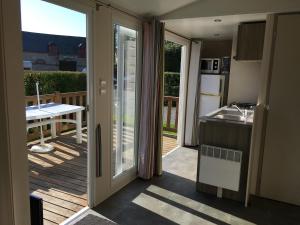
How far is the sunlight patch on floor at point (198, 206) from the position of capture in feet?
8.38

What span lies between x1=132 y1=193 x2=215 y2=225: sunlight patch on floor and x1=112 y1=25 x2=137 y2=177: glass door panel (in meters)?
0.48

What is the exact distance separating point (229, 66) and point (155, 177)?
2.41 meters

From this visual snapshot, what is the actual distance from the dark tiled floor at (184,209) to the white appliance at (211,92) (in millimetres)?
1898

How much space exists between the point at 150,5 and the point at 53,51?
1.40 metres

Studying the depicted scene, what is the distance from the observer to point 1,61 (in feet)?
4.94

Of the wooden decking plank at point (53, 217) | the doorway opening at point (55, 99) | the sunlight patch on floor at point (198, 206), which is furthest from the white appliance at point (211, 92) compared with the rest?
the wooden decking plank at point (53, 217)

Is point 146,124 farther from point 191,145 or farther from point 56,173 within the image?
point 191,145

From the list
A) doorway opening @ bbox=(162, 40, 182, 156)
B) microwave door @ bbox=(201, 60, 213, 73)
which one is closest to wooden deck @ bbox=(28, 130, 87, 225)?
doorway opening @ bbox=(162, 40, 182, 156)

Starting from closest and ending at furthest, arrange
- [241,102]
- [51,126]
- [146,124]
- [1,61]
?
[1,61], [146,124], [241,102], [51,126]

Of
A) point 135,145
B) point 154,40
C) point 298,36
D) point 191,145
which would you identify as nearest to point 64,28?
point 154,40

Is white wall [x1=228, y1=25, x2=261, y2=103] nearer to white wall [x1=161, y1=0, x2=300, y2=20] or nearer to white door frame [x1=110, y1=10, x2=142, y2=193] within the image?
white wall [x1=161, y1=0, x2=300, y2=20]

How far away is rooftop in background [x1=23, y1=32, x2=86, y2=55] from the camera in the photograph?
2.59m

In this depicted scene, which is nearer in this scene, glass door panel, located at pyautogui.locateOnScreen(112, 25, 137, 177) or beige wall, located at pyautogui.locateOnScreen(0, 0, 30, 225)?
beige wall, located at pyautogui.locateOnScreen(0, 0, 30, 225)

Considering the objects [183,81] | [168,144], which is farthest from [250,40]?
[168,144]
